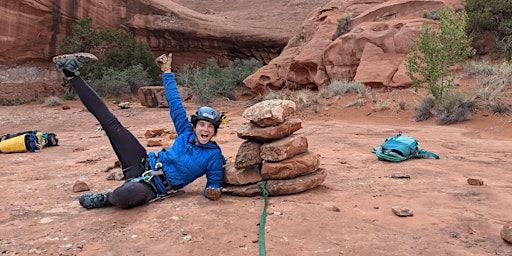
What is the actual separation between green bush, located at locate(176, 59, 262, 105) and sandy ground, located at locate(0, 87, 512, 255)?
1156 centimetres

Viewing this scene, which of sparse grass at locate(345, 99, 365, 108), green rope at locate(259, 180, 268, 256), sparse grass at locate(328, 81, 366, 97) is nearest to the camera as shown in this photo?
green rope at locate(259, 180, 268, 256)

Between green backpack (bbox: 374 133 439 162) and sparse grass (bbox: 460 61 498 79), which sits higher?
sparse grass (bbox: 460 61 498 79)

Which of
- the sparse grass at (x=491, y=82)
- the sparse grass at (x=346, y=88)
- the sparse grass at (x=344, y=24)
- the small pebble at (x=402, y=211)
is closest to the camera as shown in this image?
the small pebble at (x=402, y=211)

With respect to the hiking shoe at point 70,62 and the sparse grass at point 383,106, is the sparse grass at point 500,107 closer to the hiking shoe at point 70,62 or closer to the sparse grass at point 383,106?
the sparse grass at point 383,106

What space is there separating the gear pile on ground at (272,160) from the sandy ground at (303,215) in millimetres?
116

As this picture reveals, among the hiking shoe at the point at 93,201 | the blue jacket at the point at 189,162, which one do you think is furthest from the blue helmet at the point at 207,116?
the hiking shoe at the point at 93,201

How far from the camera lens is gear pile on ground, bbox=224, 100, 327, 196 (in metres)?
3.63

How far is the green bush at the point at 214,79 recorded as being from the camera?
17141 millimetres

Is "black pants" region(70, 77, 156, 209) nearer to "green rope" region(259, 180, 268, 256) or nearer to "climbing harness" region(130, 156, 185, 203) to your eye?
"climbing harness" region(130, 156, 185, 203)

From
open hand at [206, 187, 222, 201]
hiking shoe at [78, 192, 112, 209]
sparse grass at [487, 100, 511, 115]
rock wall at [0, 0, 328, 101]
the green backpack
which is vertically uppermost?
rock wall at [0, 0, 328, 101]

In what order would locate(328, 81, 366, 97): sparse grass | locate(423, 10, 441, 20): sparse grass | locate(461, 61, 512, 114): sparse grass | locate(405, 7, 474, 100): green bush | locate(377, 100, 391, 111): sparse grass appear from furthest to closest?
1. locate(423, 10, 441, 20): sparse grass
2. locate(328, 81, 366, 97): sparse grass
3. locate(377, 100, 391, 111): sparse grass
4. locate(405, 7, 474, 100): green bush
5. locate(461, 61, 512, 114): sparse grass

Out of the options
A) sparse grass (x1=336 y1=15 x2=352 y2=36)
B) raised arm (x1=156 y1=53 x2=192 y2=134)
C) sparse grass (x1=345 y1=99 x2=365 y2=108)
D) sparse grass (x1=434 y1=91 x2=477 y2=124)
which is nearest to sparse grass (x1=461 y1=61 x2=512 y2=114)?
sparse grass (x1=434 y1=91 x2=477 y2=124)

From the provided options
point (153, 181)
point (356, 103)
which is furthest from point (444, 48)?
point (153, 181)

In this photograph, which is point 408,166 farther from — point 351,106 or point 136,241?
point 351,106
